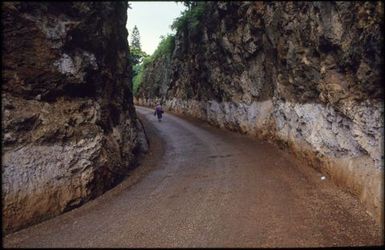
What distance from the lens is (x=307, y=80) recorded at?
47.1 feet

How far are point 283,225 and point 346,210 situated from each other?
209cm

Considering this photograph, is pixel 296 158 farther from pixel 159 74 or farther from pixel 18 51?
pixel 159 74

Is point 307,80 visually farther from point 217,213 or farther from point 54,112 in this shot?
point 54,112

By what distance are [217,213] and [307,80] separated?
7266mm

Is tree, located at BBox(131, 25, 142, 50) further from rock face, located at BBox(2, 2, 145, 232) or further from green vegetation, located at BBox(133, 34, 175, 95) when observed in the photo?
rock face, located at BBox(2, 2, 145, 232)

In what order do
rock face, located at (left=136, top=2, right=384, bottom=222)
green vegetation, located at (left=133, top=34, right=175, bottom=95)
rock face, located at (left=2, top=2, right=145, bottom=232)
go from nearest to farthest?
rock face, located at (left=136, top=2, right=384, bottom=222) → rock face, located at (left=2, top=2, right=145, bottom=232) → green vegetation, located at (left=133, top=34, right=175, bottom=95)

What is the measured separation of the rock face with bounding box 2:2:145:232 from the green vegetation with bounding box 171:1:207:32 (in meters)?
13.8

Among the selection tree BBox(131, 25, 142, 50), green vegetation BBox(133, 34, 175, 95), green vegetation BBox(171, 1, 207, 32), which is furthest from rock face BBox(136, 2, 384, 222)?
tree BBox(131, 25, 142, 50)

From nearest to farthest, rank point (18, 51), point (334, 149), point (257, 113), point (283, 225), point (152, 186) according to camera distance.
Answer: point (283, 225) → point (18, 51) → point (334, 149) → point (152, 186) → point (257, 113)

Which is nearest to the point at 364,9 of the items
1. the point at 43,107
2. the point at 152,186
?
the point at 152,186

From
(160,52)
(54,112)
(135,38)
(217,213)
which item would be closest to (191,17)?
(160,52)

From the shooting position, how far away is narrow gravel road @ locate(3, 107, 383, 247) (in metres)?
8.60

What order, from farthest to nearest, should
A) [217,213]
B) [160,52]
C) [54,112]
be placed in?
[160,52] → [54,112] → [217,213]

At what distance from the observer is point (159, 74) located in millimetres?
46031
